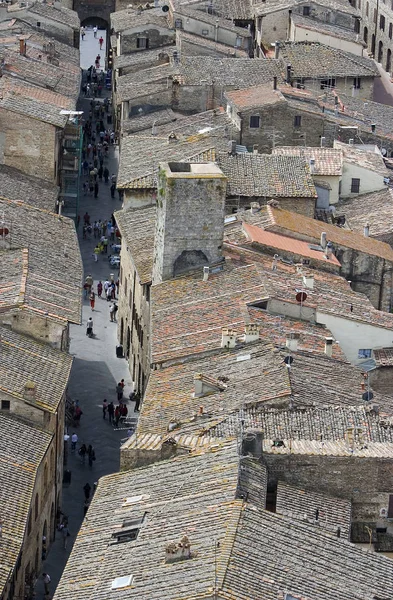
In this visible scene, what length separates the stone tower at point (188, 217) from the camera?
279ft

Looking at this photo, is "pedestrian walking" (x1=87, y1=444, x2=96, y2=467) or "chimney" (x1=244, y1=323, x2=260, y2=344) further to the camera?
"pedestrian walking" (x1=87, y1=444, x2=96, y2=467)

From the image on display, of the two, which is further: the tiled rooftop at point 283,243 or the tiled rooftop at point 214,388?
the tiled rooftop at point 283,243

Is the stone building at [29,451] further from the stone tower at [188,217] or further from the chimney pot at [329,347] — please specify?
the chimney pot at [329,347]

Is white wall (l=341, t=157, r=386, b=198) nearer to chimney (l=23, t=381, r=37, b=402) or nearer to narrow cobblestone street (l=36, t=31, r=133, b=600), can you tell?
narrow cobblestone street (l=36, t=31, r=133, b=600)

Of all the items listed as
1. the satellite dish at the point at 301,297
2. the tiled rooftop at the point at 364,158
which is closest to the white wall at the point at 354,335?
the satellite dish at the point at 301,297

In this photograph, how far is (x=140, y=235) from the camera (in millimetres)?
96000

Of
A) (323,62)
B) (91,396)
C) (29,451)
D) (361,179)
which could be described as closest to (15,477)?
(29,451)

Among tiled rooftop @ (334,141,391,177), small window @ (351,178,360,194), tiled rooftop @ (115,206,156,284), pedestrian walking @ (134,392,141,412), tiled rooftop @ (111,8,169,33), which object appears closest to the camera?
pedestrian walking @ (134,392,141,412)

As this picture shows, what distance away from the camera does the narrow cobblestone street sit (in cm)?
7681

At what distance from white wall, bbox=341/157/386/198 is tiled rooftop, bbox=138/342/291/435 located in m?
27.6

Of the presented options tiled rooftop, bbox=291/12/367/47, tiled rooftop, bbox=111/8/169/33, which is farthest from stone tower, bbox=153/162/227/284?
tiled rooftop, bbox=111/8/169/33

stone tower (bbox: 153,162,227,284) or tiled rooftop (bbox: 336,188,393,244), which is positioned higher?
stone tower (bbox: 153,162,227,284)

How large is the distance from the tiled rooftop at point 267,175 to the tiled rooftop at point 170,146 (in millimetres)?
1275

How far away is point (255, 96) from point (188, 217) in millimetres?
28810
